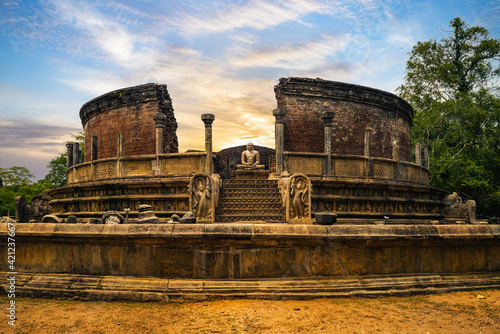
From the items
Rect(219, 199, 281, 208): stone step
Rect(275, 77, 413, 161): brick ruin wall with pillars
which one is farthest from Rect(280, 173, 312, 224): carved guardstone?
Rect(275, 77, 413, 161): brick ruin wall with pillars

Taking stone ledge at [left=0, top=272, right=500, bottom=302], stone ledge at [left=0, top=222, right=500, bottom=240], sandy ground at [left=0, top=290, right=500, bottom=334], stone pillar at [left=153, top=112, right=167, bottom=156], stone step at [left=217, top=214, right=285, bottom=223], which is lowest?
sandy ground at [left=0, top=290, right=500, bottom=334]

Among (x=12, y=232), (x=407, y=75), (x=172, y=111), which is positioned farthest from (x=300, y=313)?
(x=407, y=75)

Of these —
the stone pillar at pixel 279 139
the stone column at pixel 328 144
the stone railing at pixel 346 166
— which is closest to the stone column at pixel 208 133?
the stone pillar at pixel 279 139

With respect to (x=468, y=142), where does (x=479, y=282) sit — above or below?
below

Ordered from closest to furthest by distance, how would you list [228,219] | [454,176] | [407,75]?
1. [228,219]
2. [454,176]
3. [407,75]

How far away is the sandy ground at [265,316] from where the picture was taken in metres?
3.35

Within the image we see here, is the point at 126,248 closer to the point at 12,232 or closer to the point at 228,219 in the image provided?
the point at 12,232

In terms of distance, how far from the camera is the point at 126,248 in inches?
166

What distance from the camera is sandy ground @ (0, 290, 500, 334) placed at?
3.35 meters

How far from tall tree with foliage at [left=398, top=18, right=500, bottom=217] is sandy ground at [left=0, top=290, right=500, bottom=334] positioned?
16960 millimetres

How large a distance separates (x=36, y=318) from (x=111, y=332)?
936mm

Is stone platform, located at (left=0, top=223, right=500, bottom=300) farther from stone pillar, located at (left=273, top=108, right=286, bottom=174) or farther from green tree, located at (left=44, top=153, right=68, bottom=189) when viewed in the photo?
green tree, located at (left=44, top=153, right=68, bottom=189)

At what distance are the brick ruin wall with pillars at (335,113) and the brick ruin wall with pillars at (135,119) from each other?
5383 millimetres

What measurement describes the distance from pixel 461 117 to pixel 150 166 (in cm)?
1738
